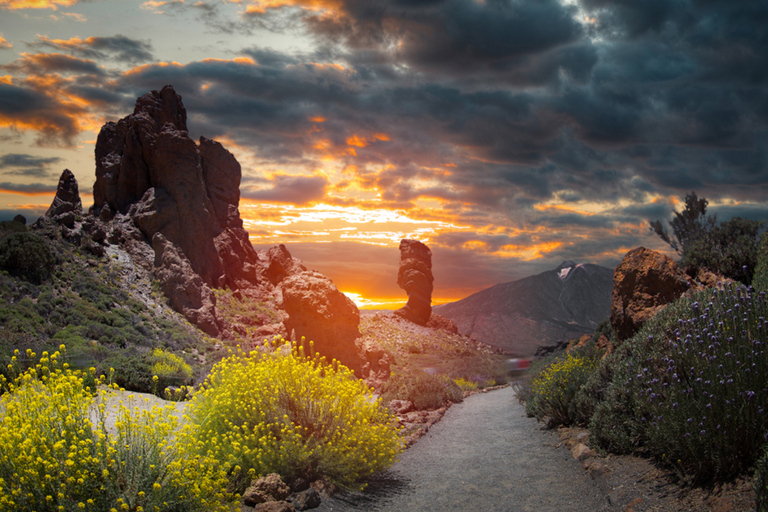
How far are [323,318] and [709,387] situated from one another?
1501 cm

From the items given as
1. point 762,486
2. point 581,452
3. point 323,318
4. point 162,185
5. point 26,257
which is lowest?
point 581,452

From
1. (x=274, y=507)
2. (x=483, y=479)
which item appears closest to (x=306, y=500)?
(x=274, y=507)

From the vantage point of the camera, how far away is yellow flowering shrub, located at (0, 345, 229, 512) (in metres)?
4.20

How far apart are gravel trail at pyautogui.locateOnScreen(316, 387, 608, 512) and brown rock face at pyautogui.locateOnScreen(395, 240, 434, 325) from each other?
57.0m

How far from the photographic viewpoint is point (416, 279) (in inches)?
2724

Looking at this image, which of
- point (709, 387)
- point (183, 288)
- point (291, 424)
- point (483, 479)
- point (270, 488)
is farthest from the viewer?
point (183, 288)

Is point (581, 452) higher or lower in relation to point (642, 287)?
lower

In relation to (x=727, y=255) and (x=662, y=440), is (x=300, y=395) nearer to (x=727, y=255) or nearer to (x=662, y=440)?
(x=662, y=440)

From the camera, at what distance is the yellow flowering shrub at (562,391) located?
10508 millimetres

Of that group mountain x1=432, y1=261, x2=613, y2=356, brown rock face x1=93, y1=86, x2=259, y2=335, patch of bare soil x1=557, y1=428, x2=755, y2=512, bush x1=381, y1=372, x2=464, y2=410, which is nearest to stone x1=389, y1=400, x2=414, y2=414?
bush x1=381, y1=372, x2=464, y2=410

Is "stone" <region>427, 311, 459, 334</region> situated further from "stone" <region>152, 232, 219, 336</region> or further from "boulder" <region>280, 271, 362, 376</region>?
"boulder" <region>280, 271, 362, 376</region>

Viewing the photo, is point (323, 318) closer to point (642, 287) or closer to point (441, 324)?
point (642, 287)

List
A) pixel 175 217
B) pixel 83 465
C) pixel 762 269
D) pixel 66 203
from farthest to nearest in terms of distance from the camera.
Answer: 1. pixel 175 217
2. pixel 66 203
3. pixel 762 269
4. pixel 83 465

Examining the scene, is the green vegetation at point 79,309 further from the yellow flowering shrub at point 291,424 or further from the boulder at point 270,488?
the boulder at point 270,488
